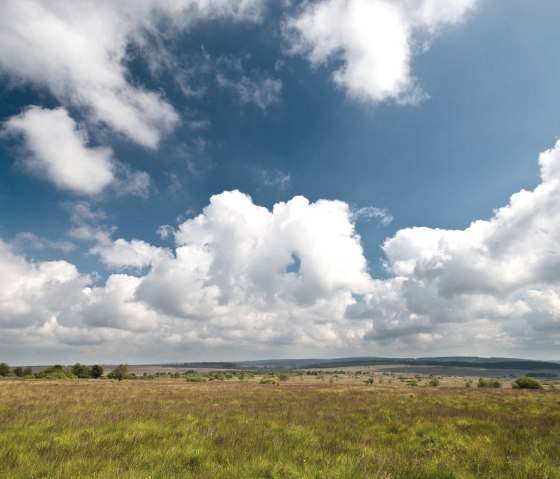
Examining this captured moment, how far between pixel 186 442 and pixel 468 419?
13.7 meters

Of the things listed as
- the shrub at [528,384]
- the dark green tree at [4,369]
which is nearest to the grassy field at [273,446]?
the shrub at [528,384]

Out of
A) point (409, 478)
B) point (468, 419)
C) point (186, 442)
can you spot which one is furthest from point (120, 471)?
point (468, 419)

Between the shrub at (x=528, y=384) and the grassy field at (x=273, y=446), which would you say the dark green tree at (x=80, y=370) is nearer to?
the grassy field at (x=273, y=446)

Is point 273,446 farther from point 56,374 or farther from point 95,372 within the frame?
point 95,372

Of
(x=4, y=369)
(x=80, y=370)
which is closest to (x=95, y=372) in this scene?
(x=80, y=370)

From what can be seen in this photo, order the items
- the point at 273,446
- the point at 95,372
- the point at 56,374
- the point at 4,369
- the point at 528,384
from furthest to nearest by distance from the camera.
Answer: the point at 95,372
the point at 4,369
the point at 56,374
the point at 528,384
the point at 273,446

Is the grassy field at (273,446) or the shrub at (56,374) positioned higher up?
the grassy field at (273,446)

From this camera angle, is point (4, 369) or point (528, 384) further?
point (4, 369)

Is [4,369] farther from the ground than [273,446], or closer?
farther from the ground

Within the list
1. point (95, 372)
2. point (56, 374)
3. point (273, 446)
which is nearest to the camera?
point (273, 446)

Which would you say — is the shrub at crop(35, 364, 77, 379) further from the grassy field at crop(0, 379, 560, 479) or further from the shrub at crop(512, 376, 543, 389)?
the shrub at crop(512, 376, 543, 389)

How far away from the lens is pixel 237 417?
17125mm

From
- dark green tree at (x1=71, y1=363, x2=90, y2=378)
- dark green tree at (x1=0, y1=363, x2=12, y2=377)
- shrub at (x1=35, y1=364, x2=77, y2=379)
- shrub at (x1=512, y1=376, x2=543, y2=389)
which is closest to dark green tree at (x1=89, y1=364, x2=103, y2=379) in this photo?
dark green tree at (x1=71, y1=363, x2=90, y2=378)

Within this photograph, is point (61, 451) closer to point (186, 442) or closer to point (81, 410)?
point (186, 442)
